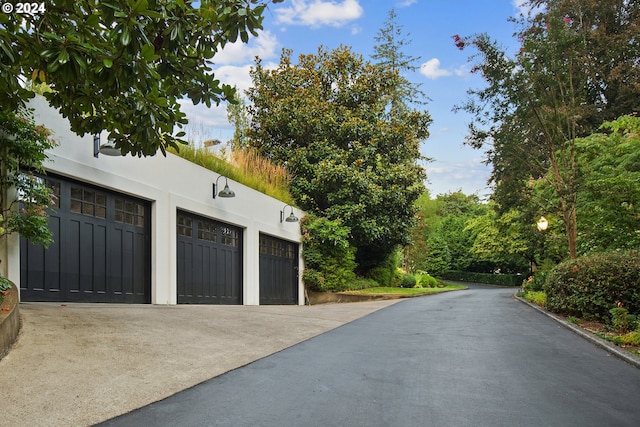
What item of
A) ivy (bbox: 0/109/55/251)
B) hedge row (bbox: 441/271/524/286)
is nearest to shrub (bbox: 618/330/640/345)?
ivy (bbox: 0/109/55/251)

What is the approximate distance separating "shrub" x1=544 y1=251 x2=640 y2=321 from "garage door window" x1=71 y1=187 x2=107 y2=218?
10062 millimetres

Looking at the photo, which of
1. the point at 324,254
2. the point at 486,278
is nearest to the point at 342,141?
the point at 324,254

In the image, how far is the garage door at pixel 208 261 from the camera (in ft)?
42.4

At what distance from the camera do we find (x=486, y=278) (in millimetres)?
52969

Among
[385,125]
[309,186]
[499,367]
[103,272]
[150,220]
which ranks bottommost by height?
[499,367]

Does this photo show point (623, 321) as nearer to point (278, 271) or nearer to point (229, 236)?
point (229, 236)

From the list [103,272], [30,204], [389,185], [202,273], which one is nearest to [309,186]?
[389,185]

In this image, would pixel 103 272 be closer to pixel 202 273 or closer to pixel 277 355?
pixel 202 273

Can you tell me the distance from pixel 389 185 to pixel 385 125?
2716mm

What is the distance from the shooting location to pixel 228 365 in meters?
6.27

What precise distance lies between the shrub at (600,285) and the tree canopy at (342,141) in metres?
10.1

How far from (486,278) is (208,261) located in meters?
43.9

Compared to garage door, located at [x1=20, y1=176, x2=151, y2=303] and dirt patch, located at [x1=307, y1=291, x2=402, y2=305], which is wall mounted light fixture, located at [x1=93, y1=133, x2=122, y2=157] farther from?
dirt patch, located at [x1=307, y1=291, x2=402, y2=305]

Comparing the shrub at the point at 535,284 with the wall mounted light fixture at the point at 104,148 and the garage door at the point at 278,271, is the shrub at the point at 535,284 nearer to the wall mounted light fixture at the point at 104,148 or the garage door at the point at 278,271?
the garage door at the point at 278,271
